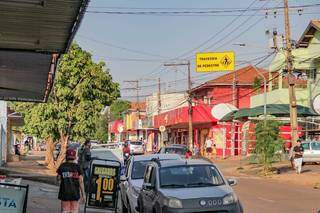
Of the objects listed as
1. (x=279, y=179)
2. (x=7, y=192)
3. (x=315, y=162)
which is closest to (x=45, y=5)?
(x=7, y=192)

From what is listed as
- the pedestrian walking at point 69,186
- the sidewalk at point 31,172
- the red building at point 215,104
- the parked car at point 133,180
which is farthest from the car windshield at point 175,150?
the red building at point 215,104

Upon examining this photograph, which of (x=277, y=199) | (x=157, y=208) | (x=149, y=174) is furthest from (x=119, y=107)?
(x=157, y=208)

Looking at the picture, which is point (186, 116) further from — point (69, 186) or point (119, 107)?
point (119, 107)

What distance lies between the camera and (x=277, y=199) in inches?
819

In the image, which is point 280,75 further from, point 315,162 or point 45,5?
point 45,5

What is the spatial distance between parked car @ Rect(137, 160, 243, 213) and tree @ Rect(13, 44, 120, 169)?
19.0 metres

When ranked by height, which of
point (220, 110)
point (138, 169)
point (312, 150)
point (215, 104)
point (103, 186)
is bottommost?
point (103, 186)

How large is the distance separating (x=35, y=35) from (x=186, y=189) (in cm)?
497

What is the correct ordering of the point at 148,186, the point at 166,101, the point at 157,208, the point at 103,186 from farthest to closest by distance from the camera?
the point at 166,101
the point at 103,186
the point at 148,186
the point at 157,208

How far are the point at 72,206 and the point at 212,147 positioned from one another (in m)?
51.2

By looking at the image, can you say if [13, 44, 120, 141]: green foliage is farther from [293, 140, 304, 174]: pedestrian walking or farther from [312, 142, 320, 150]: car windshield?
[312, 142, 320, 150]: car windshield

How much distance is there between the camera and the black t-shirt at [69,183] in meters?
11.8

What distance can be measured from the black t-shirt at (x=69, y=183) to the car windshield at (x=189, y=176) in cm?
187

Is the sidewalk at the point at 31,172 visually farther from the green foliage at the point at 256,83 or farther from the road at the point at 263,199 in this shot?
the green foliage at the point at 256,83
